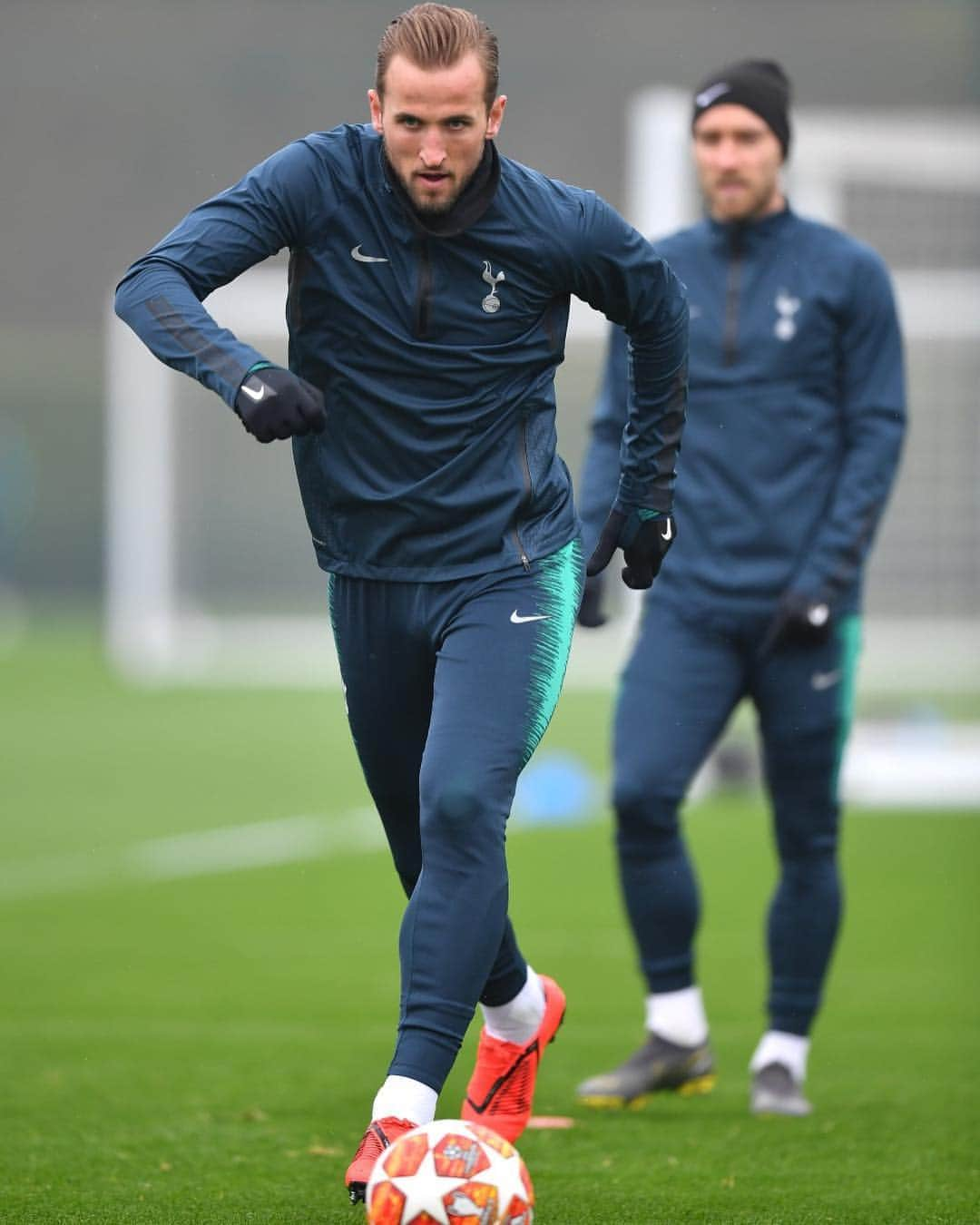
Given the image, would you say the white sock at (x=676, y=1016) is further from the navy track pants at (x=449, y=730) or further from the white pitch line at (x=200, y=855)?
the white pitch line at (x=200, y=855)

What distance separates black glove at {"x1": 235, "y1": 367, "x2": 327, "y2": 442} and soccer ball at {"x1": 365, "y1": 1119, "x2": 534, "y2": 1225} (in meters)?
1.20

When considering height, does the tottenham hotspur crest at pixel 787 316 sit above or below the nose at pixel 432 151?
below

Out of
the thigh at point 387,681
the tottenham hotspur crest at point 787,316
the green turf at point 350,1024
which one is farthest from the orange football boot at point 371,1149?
the tottenham hotspur crest at point 787,316

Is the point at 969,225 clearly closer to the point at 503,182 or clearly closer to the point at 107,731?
the point at 107,731

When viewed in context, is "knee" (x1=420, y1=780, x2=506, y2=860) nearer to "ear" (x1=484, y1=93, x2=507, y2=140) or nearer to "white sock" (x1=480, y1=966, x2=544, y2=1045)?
"white sock" (x1=480, y1=966, x2=544, y2=1045)

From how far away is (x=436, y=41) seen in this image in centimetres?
399

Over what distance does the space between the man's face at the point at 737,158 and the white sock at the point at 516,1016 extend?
81.9 inches

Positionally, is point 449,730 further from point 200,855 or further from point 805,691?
point 200,855

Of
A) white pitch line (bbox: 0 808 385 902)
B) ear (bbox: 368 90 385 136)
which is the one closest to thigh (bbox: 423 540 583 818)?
ear (bbox: 368 90 385 136)

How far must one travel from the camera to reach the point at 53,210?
1244 inches

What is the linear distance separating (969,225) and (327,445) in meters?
9.15

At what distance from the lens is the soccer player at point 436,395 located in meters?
4.01

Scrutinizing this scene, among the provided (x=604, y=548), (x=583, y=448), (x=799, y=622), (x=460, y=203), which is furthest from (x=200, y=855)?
(x=583, y=448)

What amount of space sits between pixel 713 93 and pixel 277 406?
236cm
